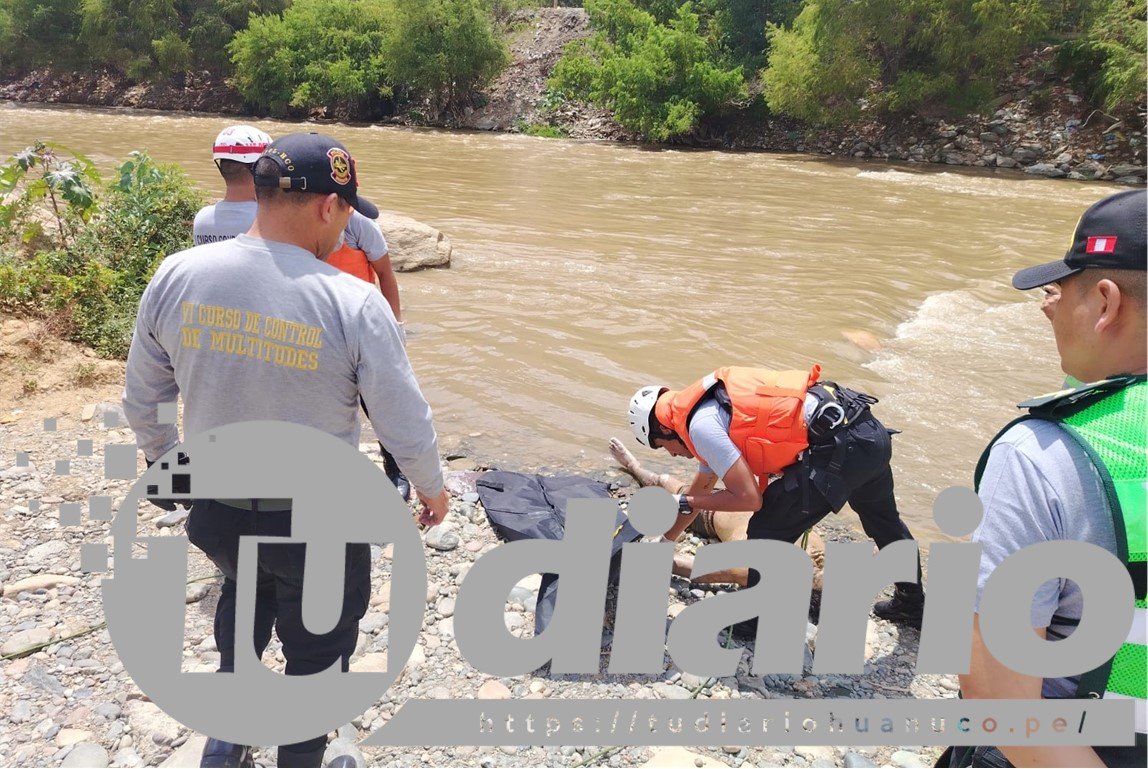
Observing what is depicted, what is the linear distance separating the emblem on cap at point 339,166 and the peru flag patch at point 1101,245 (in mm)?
1721

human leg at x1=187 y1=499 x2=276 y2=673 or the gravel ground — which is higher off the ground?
human leg at x1=187 y1=499 x2=276 y2=673

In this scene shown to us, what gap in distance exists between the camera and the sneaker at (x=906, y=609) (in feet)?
11.6

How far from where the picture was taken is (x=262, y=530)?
6.82ft

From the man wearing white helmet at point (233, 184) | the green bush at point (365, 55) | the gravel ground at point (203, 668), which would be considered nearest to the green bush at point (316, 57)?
the green bush at point (365, 55)

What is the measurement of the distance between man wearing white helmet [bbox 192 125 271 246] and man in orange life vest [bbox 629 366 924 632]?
1.89 meters

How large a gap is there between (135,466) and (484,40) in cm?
3217

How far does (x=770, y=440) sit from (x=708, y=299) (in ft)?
19.6

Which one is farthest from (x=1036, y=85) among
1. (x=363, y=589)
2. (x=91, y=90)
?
(x=91, y=90)

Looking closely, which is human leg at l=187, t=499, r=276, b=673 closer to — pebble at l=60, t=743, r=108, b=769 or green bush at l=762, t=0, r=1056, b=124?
pebble at l=60, t=743, r=108, b=769

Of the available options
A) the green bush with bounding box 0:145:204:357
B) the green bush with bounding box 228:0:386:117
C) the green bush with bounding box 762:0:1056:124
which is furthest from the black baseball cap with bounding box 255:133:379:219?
the green bush with bounding box 228:0:386:117

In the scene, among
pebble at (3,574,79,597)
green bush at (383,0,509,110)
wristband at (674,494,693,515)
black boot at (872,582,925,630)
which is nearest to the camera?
pebble at (3,574,79,597)

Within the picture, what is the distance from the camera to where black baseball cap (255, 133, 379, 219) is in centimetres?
195

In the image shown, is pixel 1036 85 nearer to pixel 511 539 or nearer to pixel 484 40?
pixel 484 40

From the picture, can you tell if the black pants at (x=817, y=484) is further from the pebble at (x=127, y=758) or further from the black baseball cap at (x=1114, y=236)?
the pebble at (x=127, y=758)
